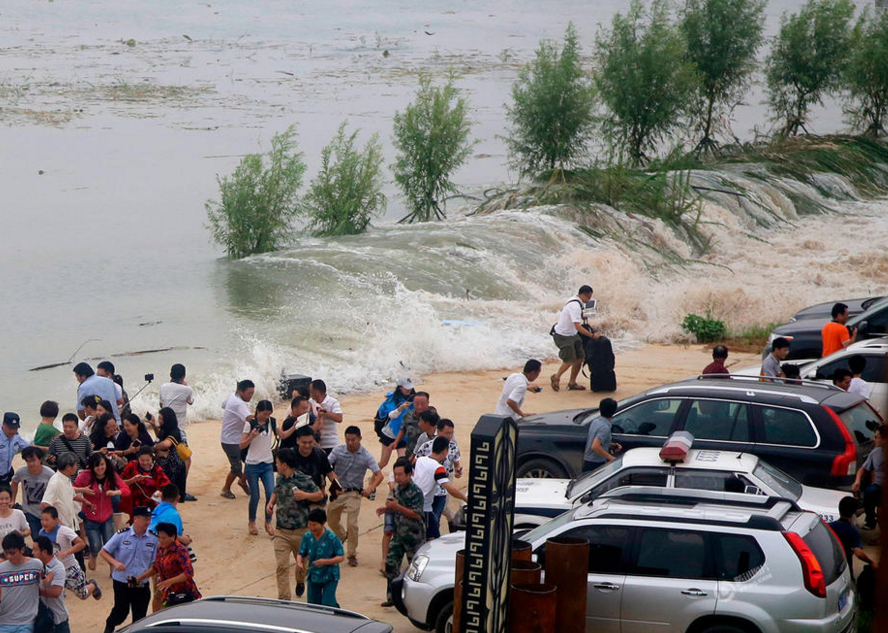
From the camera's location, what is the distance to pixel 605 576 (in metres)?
8.28

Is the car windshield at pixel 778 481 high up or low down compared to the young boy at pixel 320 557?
up

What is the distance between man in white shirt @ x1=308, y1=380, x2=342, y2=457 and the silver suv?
4006 millimetres

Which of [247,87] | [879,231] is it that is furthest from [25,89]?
[879,231]

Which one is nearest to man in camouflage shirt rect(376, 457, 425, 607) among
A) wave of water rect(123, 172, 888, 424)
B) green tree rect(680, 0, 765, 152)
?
wave of water rect(123, 172, 888, 424)

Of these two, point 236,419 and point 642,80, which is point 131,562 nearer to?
point 236,419

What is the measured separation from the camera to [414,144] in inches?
1598

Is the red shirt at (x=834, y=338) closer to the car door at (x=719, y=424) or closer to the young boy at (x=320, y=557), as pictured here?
the car door at (x=719, y=424)

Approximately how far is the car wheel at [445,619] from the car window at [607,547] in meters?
1.14

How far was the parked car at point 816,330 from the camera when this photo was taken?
16531 millimetres

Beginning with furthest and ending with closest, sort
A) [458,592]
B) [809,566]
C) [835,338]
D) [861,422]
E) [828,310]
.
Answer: [828,310] → [835,338] → [861,422] → [809,566] → [458,592]

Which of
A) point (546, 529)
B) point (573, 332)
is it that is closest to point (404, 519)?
point (546, 529)

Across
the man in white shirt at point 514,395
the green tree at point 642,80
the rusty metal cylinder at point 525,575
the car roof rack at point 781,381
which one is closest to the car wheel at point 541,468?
the man in white shirt at point 514,395

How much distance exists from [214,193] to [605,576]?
43.9 m

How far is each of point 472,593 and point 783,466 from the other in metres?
4.70
